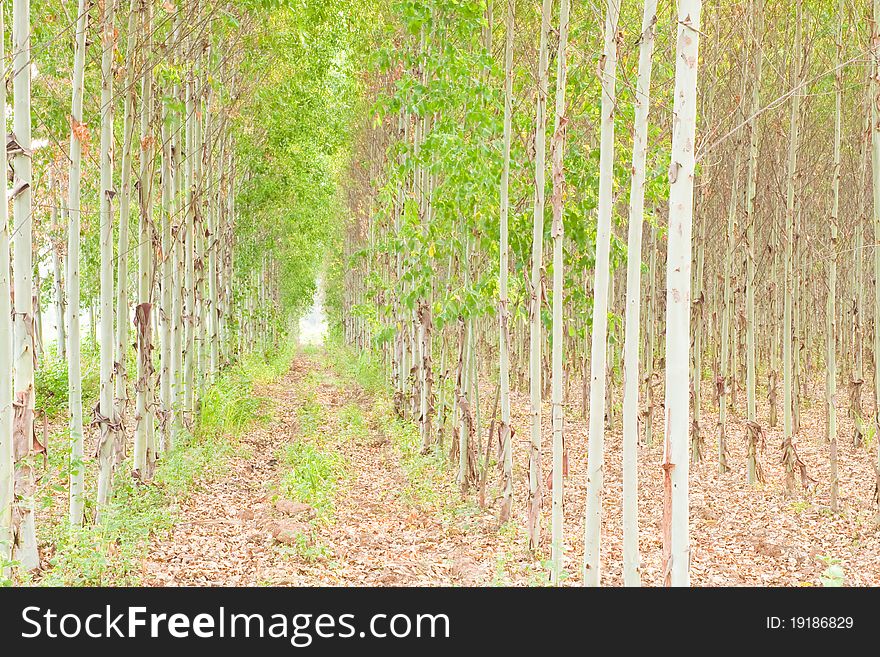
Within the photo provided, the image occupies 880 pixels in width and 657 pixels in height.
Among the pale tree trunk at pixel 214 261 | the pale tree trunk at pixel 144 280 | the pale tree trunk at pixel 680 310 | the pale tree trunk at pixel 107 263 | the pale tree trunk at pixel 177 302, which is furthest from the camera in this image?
the pale tree trunk at pixel 214 261

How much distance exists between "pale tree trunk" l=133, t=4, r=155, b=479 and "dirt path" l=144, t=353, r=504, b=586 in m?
0.97

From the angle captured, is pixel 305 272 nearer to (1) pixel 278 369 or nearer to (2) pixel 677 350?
(1) pixel 278 369

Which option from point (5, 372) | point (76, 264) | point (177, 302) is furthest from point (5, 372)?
point (177, 302)

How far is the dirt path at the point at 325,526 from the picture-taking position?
722 centimetres

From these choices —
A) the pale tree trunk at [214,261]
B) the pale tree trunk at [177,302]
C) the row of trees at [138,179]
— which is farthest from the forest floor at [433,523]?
the pale tree trunk at [214,261]

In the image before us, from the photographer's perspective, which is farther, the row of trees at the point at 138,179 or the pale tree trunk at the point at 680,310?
the row of trees at the point at 138,179

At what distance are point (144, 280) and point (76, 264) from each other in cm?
193

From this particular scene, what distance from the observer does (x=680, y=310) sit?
12.8 ft

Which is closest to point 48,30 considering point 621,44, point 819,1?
point 621,44

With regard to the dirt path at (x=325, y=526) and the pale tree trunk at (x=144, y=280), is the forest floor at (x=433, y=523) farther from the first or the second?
the pale tree trunk at (x=144, y=280)

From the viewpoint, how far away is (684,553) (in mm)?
3871

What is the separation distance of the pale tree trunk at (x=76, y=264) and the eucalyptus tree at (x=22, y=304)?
811 mm

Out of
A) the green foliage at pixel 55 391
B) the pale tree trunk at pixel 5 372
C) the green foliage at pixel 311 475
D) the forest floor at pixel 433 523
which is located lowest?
the forest floor at pixel 433 523
